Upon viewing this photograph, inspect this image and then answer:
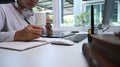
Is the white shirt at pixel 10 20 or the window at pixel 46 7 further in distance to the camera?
the window at pixel 46 7

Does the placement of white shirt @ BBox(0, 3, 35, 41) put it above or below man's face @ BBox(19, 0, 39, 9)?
below

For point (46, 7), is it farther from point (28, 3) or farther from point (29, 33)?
point (29, 33)

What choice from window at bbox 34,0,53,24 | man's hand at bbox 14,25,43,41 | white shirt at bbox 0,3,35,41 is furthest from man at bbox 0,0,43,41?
window at bbox 34,0,53,24

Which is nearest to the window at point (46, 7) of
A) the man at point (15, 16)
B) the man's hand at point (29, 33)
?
the man at point (15, 16)

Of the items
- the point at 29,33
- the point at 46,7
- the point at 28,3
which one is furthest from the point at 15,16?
the point at 46,7

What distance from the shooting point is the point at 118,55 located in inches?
13.7

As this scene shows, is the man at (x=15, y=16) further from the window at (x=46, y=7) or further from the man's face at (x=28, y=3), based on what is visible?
the window at (x=46, y=7)

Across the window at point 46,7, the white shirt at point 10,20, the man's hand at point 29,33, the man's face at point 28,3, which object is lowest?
the man's hand at point 29,33

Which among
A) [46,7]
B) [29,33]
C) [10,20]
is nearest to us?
[29,33]

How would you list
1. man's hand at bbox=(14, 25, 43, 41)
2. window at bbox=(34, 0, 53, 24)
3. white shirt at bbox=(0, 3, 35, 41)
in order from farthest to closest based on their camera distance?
window at bbox=(34, 0, 53, 24), white shirt at bbox=(0, 3, 35, 41), man's hand at bbox=(14, 25, 43, 41)

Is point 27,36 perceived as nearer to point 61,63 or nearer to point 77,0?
point 61,63

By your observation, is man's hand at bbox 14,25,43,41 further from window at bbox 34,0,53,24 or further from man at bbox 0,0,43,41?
window at bbox 34,0,53,24

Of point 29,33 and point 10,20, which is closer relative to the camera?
point 29,33

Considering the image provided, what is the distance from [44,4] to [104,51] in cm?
261
